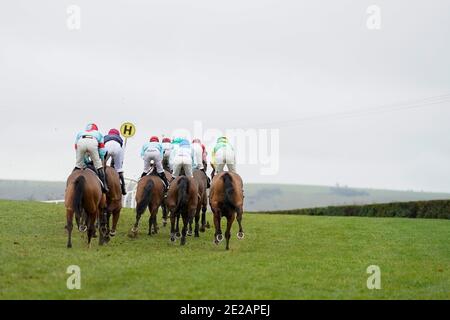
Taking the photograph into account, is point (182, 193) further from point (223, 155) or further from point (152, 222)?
point (152, 222)

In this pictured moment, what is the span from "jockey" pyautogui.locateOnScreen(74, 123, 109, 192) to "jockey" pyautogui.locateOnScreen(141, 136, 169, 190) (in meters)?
2.34

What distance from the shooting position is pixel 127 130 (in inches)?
1024

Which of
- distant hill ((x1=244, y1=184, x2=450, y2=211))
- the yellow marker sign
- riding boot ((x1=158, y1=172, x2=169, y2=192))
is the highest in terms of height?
the yellow marker sign

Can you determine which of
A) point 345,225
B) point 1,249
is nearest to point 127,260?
point 1,249

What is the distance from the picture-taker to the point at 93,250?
15.4m

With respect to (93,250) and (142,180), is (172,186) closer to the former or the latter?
(142,180)

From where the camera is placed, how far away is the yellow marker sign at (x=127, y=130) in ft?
84.9

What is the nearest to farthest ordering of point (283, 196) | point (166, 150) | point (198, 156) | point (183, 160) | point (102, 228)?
point (102, 228), point (183, 160), point (198, 156), point (166, 150), point (283, 196)

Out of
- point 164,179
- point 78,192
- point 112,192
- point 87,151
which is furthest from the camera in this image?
point 164,179

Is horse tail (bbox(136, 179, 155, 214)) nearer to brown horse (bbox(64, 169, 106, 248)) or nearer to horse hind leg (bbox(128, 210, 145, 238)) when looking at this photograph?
horse hind leg (bbox(128, 210, 145, 238))

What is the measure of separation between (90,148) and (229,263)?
4.32 meters

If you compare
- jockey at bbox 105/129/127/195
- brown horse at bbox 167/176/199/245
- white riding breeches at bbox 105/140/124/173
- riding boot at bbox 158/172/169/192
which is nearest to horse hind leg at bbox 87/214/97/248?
brown horse at bbox 167/176/199/245

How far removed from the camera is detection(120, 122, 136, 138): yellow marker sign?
25.9 meters

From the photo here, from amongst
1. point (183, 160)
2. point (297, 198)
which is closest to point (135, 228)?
point (183, 160)
